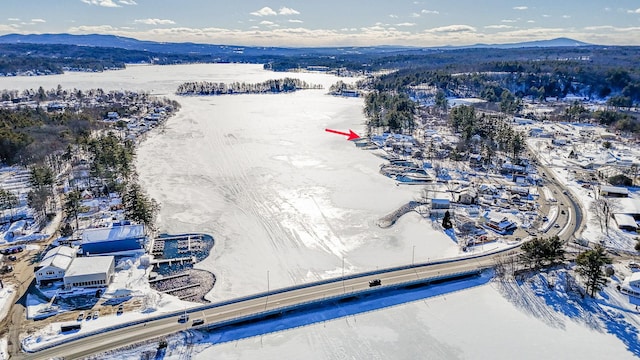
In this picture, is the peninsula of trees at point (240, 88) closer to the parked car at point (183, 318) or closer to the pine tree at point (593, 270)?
the parked car at point (183, 318)

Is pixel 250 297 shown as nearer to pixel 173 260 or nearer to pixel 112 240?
pixel 173 260

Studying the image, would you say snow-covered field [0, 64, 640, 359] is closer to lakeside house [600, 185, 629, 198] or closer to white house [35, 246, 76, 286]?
white house [35, 246, 76, 286]

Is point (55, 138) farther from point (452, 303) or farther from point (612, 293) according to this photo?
point (612, 293)

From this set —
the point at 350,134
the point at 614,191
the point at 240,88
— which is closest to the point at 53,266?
A: the point at 350,134

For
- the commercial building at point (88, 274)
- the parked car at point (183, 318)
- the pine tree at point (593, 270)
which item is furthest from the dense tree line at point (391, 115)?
the parked car at point (183, 318)

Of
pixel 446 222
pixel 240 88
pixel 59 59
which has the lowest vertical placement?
pixel 446 222

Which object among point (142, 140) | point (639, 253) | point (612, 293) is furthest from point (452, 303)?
point (142, 140)
